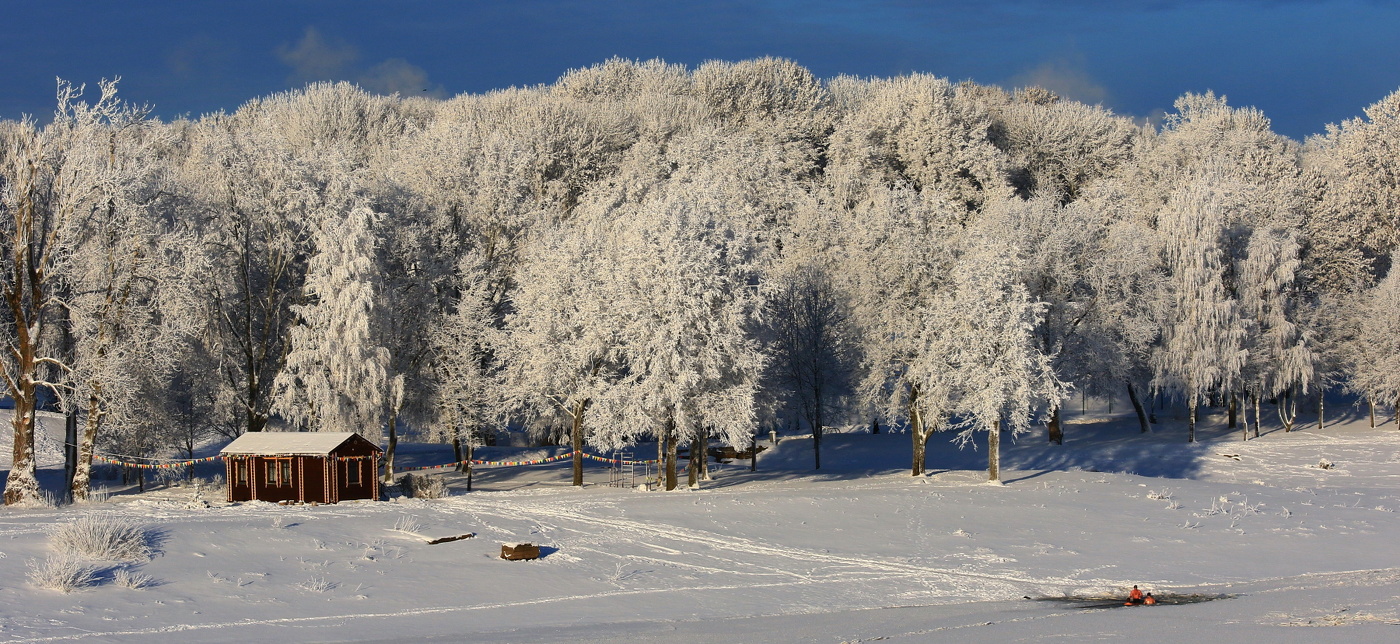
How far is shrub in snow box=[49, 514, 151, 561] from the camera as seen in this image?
2016 centimetres

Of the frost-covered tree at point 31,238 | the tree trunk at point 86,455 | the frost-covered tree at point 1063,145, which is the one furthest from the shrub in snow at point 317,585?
the frost-covered tree at point 1063,145

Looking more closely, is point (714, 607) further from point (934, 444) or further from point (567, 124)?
point (567, 124)

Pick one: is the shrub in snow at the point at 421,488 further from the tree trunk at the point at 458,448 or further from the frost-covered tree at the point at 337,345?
the tree trunk at the point at 458,448

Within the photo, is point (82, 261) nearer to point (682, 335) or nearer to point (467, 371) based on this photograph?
point (467, 371)

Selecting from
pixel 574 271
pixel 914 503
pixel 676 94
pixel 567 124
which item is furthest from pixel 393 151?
pixel 914 503

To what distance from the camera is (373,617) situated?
1944 centimetres

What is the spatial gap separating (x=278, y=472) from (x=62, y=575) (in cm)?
1814

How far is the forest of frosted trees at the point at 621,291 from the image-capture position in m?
35.9

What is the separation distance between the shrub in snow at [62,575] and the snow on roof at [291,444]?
660 inches

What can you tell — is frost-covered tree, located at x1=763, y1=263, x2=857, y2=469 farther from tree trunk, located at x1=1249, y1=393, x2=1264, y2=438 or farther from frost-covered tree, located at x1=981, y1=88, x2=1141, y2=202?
frost-covered tree, located at x1=981, y1=88, x2=1141, y2=202

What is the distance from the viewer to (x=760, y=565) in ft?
86.5

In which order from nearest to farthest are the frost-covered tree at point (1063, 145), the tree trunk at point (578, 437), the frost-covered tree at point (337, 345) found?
the frost-covered tree at point (337, 345)
the tree trunk at point (578, 437)
the frost-covered tree at point (1063, 145)

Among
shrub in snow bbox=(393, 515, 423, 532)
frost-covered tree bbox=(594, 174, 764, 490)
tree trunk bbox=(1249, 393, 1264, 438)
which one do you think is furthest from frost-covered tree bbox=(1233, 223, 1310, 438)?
shrub in snow bbox=(393, 515, 423, 532)

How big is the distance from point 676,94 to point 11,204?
199ft
